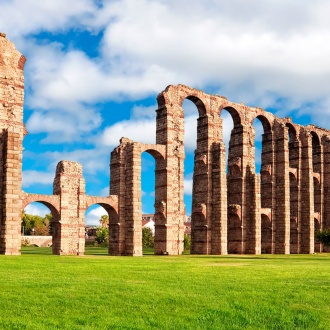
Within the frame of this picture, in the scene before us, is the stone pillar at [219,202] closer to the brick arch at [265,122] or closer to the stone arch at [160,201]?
the stone arch at [160,201]

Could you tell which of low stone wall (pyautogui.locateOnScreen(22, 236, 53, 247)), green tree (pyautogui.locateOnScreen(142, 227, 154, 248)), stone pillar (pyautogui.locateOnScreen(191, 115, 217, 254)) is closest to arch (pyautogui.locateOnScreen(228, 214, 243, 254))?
stone pillar (pyautogui.locateOnScreen(191, 115, 217, 254))

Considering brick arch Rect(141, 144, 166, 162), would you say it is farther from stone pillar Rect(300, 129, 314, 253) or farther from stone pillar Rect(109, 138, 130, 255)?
stone pillar Rect(300, 129, 314, 253)

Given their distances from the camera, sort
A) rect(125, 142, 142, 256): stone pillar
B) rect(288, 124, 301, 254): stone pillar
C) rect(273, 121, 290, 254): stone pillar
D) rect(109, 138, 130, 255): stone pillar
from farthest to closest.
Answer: rect(288, 124, 301, 254): stone pillar, rect(273, 121, 290, 254): stone pillar, rect(109, 138, 130, 255): stone pillar, rect(125, 142, 142, 256): stone pillar

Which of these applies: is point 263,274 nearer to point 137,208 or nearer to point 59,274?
point 59,274

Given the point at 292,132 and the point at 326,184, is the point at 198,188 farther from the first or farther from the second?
the point at 326,184

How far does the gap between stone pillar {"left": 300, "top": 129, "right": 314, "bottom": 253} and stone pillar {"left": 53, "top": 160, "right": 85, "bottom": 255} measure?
76.0 ft

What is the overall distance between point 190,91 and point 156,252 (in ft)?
41.1

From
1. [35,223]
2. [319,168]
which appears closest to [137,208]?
[319,168]

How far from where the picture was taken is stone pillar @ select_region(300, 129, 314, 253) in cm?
4706

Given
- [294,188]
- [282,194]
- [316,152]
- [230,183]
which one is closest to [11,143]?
[230,183]

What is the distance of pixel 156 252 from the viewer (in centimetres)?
3562

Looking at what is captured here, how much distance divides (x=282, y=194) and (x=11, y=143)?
2611 centimetres

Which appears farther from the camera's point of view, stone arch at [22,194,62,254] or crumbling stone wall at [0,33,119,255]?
stone arch at [22,194,62,254]

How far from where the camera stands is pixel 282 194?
44.6 m
